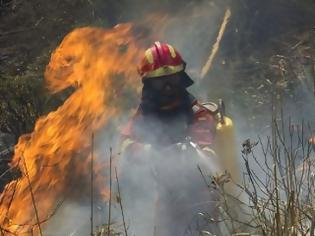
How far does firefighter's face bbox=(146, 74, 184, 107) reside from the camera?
450 centimetres

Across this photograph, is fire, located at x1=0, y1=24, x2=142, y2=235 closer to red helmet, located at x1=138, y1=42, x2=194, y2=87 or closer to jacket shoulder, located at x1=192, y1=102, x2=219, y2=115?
red helmet, located at x1=138, y1=42, x2=194, y2=87

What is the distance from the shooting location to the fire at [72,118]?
5180mm

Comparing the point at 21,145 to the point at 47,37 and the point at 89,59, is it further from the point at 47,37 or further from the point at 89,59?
the point at 47,37

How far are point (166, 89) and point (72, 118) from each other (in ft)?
4.35

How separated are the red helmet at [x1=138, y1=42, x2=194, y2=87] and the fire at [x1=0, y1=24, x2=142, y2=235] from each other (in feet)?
3.86

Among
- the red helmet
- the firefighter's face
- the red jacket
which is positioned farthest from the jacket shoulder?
the red helmet

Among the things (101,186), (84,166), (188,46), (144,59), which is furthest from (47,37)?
(144,59)

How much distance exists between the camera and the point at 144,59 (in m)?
4.56

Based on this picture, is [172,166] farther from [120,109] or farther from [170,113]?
[120,109]

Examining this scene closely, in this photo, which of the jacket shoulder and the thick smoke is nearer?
the thick smoke

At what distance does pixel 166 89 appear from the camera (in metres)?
4.50

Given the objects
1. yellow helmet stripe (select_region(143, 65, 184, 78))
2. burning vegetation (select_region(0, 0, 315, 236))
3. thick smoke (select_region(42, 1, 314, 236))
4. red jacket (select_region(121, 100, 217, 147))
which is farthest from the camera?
yellow helmet stripe (select_region(143, 65, 184, 78))

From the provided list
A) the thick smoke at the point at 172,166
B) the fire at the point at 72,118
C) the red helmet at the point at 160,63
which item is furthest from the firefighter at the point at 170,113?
the fire at the point at 72,118

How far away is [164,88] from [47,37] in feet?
17.5
